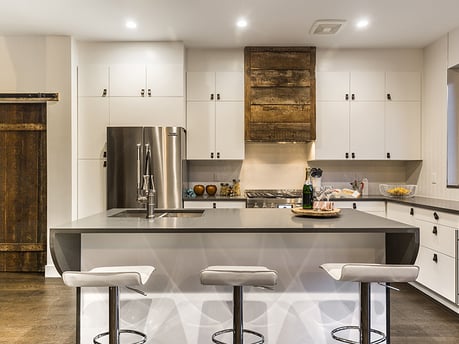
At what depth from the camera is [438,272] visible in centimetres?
374

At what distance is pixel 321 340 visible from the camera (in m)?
2.52

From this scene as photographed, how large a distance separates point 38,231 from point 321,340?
3.78 metres

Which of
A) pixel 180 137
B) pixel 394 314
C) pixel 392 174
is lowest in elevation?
pixel 394 314

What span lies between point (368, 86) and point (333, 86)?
1.45ft

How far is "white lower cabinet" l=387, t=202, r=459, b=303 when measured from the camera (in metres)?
3.48

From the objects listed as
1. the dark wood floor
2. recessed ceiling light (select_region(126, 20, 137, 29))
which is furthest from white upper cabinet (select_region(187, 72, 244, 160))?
the dark wood floor

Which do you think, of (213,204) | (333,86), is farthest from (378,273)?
(333,86)

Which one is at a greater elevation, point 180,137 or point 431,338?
point 180,137

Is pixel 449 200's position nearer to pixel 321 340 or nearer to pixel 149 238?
pixel 321 340

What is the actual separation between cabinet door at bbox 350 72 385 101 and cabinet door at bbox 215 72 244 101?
1384 millimetres

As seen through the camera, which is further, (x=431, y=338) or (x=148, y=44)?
(x=148, y=44)

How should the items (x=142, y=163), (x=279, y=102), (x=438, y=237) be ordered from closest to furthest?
(x=438, y=237)
(x=142, y=163)
(x=279, y=102)

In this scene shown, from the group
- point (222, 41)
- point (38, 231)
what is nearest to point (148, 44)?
point (222, 41)

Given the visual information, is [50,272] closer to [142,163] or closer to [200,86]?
[142,163]
